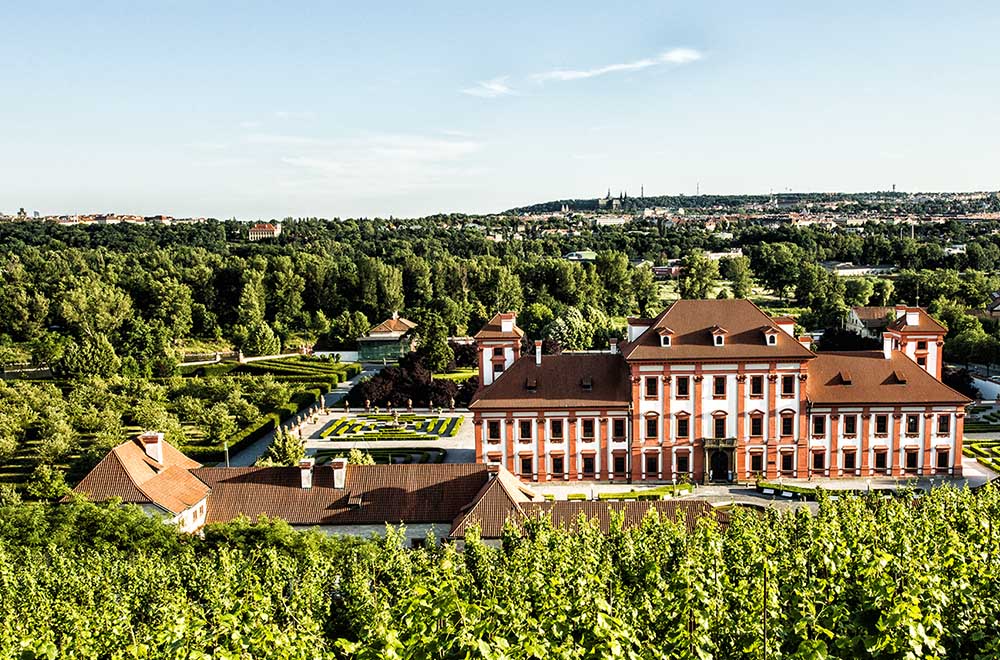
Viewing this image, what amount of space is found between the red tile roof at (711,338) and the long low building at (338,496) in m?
11.1

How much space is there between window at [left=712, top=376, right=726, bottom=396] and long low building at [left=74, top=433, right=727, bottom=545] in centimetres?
1096

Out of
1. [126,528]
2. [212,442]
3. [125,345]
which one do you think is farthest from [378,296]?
[126,528]

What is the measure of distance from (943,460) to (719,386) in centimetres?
1202

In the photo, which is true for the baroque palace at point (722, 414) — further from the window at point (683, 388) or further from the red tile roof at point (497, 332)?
the red tile roof at point (497, 332)

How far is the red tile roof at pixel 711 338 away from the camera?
41.5 metres

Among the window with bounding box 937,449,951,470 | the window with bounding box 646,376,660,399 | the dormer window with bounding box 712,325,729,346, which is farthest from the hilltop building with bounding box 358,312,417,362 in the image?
the window with bounding box 937,449,951,470

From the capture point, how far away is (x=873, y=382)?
140 feet

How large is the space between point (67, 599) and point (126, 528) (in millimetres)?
6604

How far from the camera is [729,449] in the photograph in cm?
4206

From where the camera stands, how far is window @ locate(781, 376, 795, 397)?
41.8 metres

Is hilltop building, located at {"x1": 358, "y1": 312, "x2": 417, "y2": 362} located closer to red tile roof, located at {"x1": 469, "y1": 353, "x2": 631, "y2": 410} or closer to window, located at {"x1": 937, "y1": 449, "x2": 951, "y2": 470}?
red tile roof, located at {"x1": 469, "y1": 353, "x2": 631, "y2": 410}

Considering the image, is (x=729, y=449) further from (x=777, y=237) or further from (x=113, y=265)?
(x=777, y=237)

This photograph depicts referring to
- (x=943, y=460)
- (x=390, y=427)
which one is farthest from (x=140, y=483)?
(x=943, y=460)

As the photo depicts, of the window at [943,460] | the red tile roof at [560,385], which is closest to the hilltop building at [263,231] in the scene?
the red tile roof at [560,385]
